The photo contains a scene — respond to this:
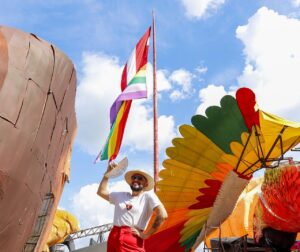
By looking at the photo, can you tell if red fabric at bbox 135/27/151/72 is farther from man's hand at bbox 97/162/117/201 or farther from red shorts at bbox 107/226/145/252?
red shorts at bbox 107/226/145/252

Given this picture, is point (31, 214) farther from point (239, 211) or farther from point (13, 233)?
point (239, 211)

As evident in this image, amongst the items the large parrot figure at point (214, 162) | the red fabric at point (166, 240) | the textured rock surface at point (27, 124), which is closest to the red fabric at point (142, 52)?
the large parrot figure at point (214, 162)

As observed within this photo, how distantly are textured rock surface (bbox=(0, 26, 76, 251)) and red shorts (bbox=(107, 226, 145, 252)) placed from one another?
53.2 inches

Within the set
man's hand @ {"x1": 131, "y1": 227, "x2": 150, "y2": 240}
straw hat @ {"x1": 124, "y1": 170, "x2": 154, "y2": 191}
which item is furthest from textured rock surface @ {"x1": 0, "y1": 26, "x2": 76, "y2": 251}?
man's hand @ {"x1": 131, "y1": 227, "x2": 150, "y2": 240}

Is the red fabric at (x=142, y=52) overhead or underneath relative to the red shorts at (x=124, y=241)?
overhead

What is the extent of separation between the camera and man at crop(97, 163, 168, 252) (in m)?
3.73

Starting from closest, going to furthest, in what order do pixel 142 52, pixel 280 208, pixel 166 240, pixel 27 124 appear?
1. pixel 27 124
2. pixel 280 208
3. pixel 166 240
4. pixel 142 52

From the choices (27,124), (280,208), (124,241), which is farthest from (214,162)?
(124,241)

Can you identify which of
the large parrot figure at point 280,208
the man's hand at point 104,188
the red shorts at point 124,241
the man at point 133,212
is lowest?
the red shorts at point 124,241

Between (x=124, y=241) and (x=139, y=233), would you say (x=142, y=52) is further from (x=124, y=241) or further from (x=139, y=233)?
(x=124, y=241)

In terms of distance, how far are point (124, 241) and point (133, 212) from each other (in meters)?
0.27

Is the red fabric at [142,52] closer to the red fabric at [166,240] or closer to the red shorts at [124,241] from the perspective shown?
the red fabric at [166,240]

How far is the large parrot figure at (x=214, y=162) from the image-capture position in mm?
7746

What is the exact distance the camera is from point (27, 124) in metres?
4.64
